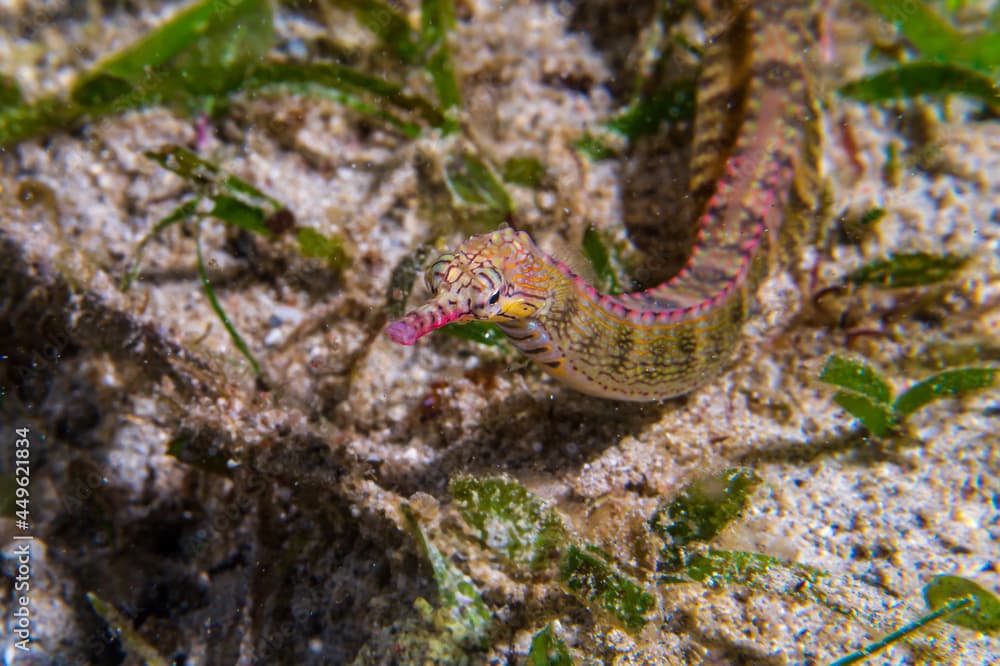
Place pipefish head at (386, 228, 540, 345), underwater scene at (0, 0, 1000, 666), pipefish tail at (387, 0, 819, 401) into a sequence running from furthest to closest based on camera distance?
underwater scene at (0, 0, 1000, 666) → pipefish tail at (387, 0, 819, 401) → pipefish head at (386, 228, 540, 345)

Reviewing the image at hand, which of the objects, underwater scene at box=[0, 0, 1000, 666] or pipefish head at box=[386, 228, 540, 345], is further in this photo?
underwater scene at box=[0, 0, 1000, 666]

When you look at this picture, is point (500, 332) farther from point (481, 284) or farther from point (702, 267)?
point (702, 267)

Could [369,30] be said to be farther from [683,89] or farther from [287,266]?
[683,89]

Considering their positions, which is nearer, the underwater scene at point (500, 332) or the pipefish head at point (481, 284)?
the pipefish head at point (481, 284)

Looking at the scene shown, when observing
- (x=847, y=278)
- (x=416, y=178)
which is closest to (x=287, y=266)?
(x=416, y=178)

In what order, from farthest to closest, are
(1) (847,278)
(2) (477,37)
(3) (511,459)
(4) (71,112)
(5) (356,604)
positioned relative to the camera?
(2) (477,37) → (4) (71,112) → (1) (847,278) → (3) (511,459) → (5) (356,604)

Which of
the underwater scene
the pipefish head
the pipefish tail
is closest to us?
the pipefish head

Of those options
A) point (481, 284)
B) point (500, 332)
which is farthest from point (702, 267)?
point (481, 284)
